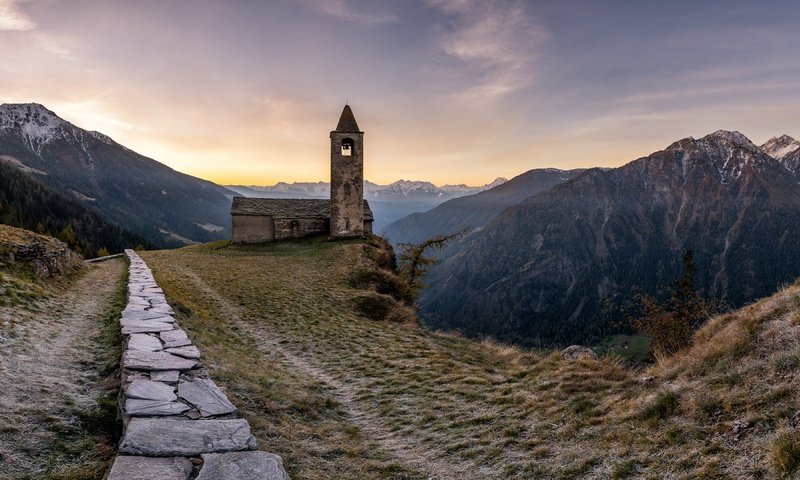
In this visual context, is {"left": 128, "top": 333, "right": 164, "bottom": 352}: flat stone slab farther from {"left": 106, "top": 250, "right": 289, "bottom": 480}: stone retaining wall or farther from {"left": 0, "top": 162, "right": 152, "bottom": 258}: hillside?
{"left": 0, "top": 162, "right": 152, "bottom": 258}: hillside

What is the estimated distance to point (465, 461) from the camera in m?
6.25

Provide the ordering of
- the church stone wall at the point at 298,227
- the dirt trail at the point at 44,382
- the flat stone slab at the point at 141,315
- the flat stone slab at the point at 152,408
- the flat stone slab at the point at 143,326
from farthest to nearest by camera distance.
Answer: the church stone wall at the point at 298,227 < the flat stone slab at the point at 141,315 < the flat stone slab at the point at 143,326 < the flat stone slab at the point at 152,408 < the dirt trail at the point at 44,382

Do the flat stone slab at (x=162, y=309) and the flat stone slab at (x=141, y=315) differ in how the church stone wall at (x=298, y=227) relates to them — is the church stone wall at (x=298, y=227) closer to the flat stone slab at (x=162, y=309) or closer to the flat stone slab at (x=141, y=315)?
the flat stone slab at (x=162, y=309)

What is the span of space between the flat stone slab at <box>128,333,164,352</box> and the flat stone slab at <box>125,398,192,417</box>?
104 inches

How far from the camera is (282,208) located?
5550 centimetres

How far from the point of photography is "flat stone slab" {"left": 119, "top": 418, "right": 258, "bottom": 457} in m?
4.79

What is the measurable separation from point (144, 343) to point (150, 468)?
4.98 m

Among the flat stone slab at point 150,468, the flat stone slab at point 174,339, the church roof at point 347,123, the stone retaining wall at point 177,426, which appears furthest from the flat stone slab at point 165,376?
the church roof at point 347,123

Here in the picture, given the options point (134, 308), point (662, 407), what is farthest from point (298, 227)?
point (662, 407)

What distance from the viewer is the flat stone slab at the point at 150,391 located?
6067mm

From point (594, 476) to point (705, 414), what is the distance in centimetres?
184

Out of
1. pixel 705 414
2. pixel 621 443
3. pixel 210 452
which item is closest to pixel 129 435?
pixel 210 452

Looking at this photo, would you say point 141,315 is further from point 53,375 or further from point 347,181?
point 347,181

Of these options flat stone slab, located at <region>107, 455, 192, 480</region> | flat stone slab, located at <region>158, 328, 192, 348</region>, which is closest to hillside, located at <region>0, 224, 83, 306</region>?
flat stone slab, located at <region>158, 328, 192, 348</region>
